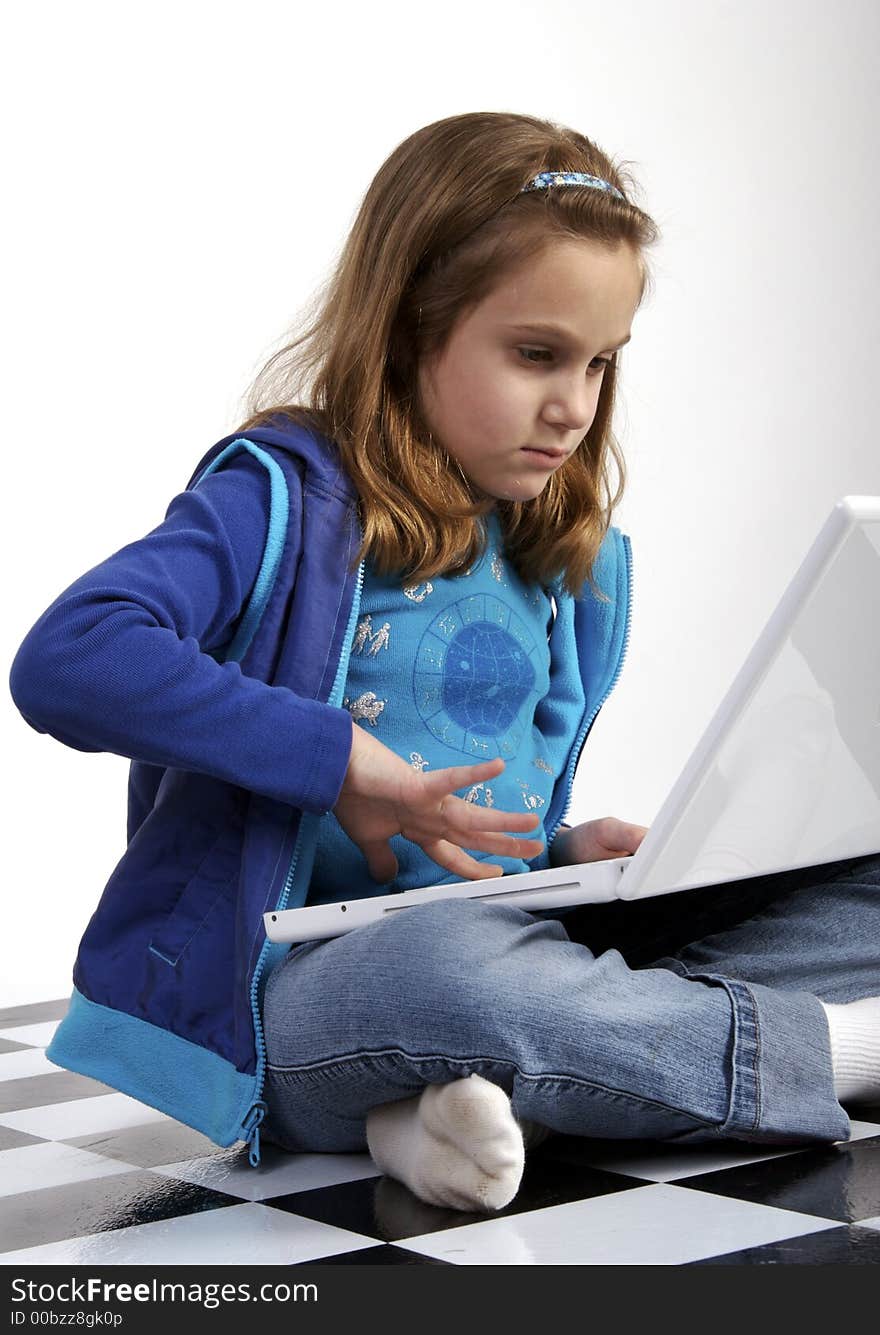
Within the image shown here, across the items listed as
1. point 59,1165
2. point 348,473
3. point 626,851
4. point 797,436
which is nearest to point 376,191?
point 348,473

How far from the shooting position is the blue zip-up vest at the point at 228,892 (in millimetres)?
799

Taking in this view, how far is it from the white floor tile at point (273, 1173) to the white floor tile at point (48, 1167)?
31 mm

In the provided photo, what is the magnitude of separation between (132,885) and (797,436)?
2.10m

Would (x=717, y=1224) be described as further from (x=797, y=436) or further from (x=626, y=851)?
(x=797, y=436)

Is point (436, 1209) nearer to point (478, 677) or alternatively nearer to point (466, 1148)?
point (466, 1148)

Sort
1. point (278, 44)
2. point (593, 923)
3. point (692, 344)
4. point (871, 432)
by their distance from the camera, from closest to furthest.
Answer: point (593, 923) → point (278, 44) → point (692, 344) → point (871, 432)

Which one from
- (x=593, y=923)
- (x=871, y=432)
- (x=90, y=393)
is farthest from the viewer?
(x=871, y=432)

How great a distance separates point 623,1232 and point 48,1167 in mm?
331

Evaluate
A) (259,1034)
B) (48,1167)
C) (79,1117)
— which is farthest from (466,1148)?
(79,1117)

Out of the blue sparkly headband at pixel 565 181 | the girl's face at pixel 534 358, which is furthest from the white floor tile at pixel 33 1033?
the blue sparkly headband at pixel 565 181

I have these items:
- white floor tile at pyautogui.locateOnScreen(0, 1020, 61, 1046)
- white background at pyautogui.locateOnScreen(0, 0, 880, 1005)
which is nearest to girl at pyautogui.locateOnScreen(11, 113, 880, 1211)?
white floor tile at pyautogui.locateOnScreen(0, 1020, 61, 1046)

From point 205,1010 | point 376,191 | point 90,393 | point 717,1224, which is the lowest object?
point 90,393

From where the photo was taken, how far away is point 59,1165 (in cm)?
82

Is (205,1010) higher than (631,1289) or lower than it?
lower
